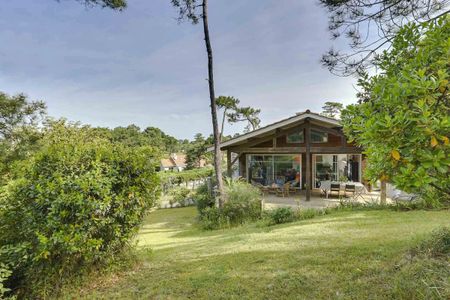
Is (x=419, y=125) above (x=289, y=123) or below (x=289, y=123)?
below

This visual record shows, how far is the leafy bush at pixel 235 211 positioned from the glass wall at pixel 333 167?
24.7ft

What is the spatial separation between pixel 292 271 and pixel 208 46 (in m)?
8.25

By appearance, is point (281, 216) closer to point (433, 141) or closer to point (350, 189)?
point (350, 189)

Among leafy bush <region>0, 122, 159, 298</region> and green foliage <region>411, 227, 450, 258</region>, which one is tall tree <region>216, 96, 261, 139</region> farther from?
green foliage <region>411, 227, 450, 258</region>

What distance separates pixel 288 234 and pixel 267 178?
10.6m

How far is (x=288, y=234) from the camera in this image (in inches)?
218

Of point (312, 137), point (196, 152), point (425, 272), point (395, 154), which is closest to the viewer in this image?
point (395, 154)

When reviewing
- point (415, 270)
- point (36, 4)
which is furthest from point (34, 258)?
point (36, 4)

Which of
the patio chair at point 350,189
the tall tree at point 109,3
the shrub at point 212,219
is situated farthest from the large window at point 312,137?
the tall tree at point 109,3

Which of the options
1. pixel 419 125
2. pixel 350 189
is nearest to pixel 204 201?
Answer: pixel 350 189

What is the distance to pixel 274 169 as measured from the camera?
1590 cm

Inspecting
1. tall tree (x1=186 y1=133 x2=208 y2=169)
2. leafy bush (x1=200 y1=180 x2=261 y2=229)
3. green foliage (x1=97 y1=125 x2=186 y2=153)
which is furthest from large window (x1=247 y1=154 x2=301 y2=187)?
green foliage (x1=97 y1=125 x2=186 y2=153)

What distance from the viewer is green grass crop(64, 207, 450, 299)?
8.82 ft

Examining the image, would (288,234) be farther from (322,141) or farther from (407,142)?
(322,141)
